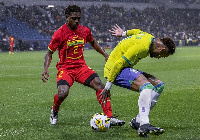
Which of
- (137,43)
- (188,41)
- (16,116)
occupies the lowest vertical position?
(188,41)

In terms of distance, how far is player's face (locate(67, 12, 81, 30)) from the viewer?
665 cm

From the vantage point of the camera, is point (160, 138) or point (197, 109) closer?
point (160, 138)

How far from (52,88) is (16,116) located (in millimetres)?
4672

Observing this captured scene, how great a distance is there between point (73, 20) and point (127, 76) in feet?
5.38

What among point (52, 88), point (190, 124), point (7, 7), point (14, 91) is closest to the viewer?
point (190, 124)

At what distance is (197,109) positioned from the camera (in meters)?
7.99

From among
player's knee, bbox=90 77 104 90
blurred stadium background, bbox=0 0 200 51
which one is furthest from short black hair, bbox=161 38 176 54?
blurred stadium background, bbox=0 0 200 51

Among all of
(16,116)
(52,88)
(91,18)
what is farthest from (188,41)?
(16,116)

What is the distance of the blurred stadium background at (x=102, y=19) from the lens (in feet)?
147

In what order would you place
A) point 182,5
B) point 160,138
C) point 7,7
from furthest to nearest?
point 182,5 → point 7,7 → point 160,138

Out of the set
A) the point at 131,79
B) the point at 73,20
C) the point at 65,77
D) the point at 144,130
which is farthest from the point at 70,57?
the point at 144,130

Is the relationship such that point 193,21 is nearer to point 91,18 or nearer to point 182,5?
point 182,5

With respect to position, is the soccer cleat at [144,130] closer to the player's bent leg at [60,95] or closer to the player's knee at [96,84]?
the player's knee at [96,84]

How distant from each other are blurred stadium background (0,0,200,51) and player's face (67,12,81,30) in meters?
34.7
